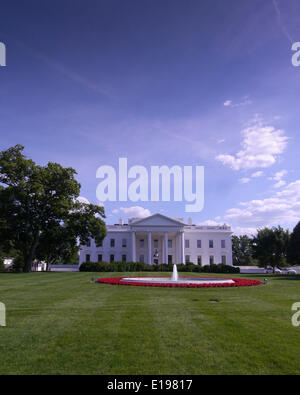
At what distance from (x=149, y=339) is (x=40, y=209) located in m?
36.2

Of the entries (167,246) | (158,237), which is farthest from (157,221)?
(158,237)

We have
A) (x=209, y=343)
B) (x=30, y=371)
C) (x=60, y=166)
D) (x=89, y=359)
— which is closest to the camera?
(x=30, y=371)

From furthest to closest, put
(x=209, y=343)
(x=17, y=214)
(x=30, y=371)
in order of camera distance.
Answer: (x=17, y=214) < (x=209, y=343) < (x=30, y=371)

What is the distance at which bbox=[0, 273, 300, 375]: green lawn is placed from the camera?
18.2ft

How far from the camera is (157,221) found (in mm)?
64000

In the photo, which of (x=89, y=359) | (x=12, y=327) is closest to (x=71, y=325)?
(x=12, y=327)

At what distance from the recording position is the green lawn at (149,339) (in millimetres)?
5555

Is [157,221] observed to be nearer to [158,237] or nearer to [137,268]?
[158,237]

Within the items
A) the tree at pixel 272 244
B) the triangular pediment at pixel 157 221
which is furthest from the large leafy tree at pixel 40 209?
the tree at pixel 272 244

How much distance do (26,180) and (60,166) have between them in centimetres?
487

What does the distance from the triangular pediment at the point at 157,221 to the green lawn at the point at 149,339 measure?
5202 cm

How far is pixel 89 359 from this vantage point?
230 inches

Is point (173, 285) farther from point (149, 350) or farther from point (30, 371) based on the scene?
point (30, 371)

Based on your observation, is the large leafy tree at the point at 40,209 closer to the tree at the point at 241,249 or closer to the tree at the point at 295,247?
the tree at the point at 295,247
